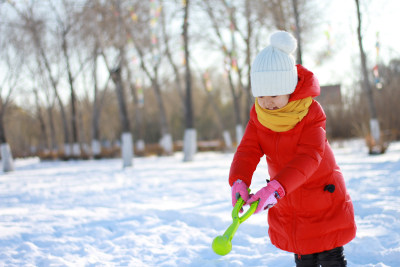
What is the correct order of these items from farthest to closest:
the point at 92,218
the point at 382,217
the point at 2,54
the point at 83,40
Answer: the point at 83,40
the point at 2,54
the point at 92,218
the point at 382,217

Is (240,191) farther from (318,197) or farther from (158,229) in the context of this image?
(158,229)

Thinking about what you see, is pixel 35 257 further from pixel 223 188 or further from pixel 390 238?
pixel 223 188

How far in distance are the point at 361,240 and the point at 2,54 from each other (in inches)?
612

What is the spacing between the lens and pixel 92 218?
4.47 meters

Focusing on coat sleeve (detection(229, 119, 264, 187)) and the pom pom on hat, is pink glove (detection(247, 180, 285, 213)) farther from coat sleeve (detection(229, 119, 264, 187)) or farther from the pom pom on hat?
the pom pom on hat

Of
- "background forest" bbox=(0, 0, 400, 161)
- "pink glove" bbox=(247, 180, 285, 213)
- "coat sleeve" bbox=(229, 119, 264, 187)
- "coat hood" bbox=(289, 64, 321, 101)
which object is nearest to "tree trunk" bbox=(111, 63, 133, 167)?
"background forest" bbox=(0, 0, 400, 161)

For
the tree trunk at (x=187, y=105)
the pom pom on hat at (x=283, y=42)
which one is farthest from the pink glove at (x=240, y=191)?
the tree trunk at (x=187, y=105)

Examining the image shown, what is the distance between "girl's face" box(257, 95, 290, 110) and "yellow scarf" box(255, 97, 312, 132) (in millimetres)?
32

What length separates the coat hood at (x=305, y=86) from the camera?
1.76 meters

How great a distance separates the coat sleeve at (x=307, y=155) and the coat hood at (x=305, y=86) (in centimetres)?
10

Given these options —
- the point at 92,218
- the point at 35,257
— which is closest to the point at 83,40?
the point at 92,218

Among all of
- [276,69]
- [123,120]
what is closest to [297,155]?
[276,69]

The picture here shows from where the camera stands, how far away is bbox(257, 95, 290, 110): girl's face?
1.79 meters

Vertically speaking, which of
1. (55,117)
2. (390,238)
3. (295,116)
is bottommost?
(390,238)
